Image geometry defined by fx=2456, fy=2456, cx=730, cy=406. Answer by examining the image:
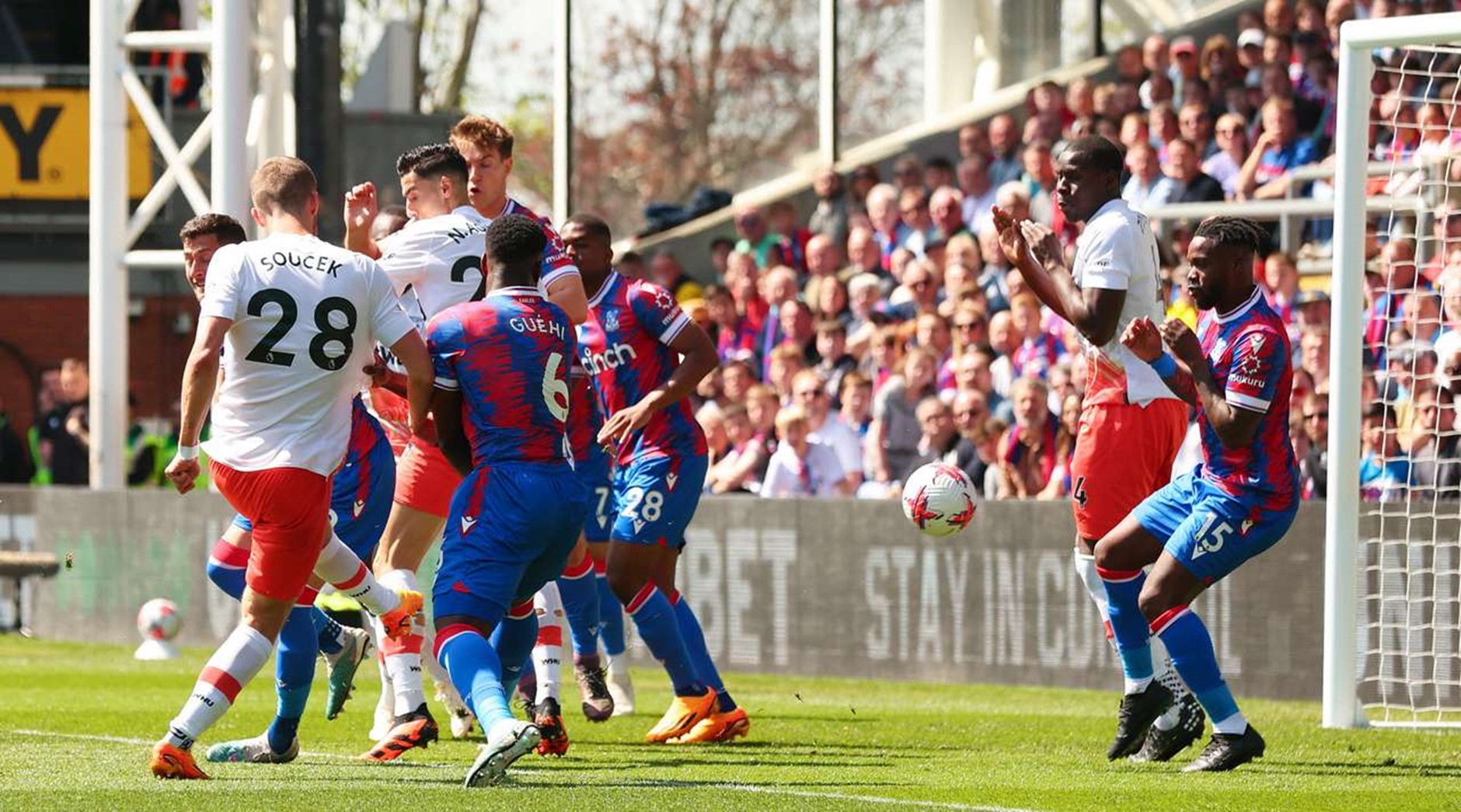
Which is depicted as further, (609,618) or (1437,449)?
(1437,449)

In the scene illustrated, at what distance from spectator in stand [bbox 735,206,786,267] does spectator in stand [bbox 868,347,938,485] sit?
414 cm

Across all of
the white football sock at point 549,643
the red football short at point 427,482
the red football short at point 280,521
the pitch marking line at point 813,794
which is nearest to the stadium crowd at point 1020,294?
the white football sock at point 549,643

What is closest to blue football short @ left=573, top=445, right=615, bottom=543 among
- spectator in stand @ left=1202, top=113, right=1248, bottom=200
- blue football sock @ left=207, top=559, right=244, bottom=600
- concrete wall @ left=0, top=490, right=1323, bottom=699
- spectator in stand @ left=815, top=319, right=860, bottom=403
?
blue football sock @ left=207, top=559, right=244, bottom=600

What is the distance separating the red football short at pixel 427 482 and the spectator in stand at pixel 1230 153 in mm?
8638

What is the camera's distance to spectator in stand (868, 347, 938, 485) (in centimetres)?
1617

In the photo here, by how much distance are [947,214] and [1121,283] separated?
9288 mm

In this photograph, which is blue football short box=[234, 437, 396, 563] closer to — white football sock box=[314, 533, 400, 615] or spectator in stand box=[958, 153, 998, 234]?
white football sock box=[314, 533, 400, 615]

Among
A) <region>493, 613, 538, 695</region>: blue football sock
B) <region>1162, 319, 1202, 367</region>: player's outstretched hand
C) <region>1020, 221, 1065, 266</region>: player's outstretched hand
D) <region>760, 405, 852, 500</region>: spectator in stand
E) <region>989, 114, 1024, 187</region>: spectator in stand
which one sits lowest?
<region>493, 613, 538, 695</region>: blue football sock

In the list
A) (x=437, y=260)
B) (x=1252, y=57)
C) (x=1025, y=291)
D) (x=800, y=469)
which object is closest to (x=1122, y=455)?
(x=437, y=260)

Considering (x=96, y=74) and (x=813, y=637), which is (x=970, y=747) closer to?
(x=813, y=637)

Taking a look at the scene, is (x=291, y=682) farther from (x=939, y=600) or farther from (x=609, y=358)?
(x=939, y=600)

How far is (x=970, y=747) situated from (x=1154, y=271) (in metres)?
2.30

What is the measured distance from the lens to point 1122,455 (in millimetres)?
9945

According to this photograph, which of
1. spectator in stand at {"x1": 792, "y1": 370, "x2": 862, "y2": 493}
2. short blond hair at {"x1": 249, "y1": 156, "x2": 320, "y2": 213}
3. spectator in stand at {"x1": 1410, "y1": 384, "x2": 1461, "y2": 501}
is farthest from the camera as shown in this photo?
spectator in stand at {"x1": 792, "y1": 370, "x2": 862, "y2": 493}
